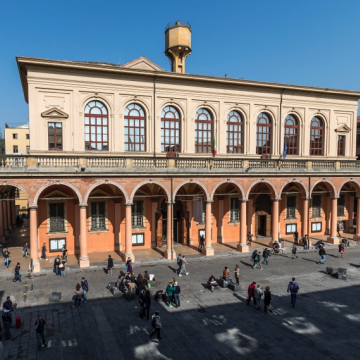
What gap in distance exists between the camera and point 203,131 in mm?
31391

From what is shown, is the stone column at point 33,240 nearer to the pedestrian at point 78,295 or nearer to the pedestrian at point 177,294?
the pedestrian at point 78,295

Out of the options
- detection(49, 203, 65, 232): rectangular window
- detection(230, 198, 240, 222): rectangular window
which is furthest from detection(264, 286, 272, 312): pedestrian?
detection(49, 203, 65, 232): rectangular window

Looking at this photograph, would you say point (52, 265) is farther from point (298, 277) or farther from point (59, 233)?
point (298, 277)

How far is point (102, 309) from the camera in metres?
17.0

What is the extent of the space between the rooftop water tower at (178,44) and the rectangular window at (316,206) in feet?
67.7

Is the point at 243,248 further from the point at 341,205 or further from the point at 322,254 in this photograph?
the point at 341,205

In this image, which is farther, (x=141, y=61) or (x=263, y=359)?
(x=141, y=61)

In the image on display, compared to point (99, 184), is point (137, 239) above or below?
below

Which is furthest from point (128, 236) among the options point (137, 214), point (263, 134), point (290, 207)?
point (290, 207)

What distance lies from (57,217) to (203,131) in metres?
15.4

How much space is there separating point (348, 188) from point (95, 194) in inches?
1113

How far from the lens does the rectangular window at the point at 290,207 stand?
3469 cm

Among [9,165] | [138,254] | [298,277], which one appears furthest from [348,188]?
[9,165]

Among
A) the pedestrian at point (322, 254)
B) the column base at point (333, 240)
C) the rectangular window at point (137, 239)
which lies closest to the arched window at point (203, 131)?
the rectangular window at point (137, 239)
